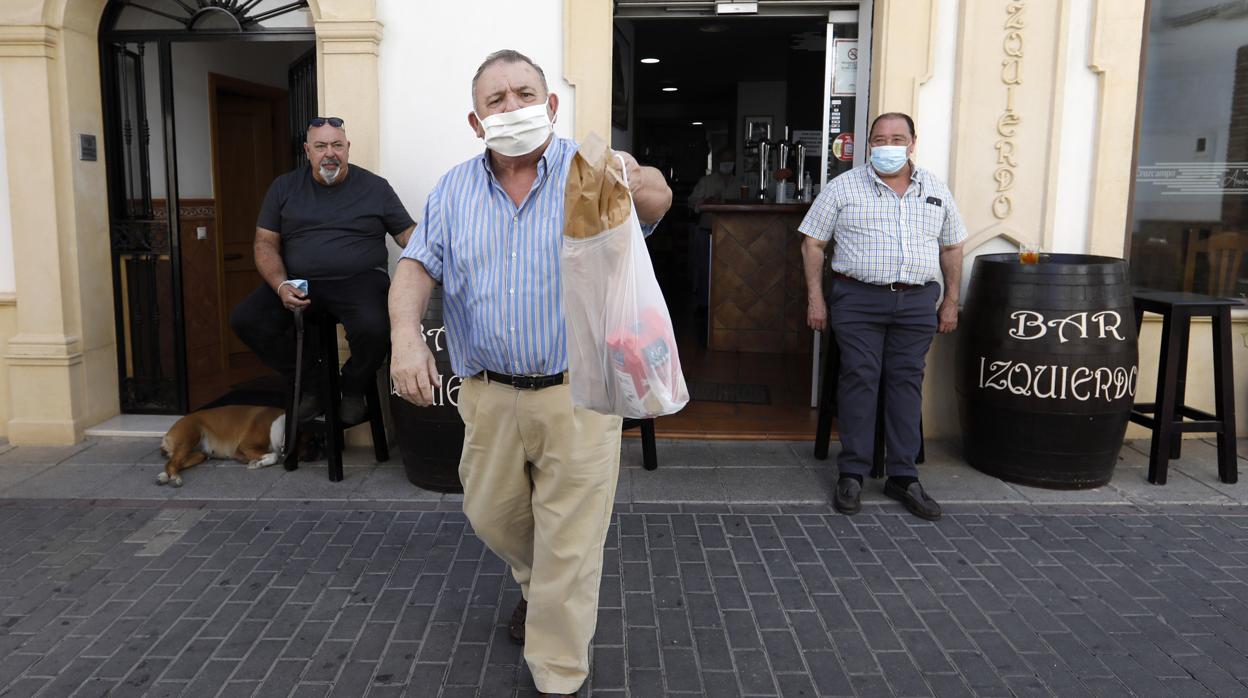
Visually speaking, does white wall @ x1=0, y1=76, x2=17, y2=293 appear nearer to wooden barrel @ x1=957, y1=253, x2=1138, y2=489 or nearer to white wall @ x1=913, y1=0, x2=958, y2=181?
white wall @ x1=913, y1=0, x2=958, y2=181

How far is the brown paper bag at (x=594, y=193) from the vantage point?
239 cm

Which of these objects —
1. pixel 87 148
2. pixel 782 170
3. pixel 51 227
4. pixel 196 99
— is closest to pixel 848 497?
pixel 51 227

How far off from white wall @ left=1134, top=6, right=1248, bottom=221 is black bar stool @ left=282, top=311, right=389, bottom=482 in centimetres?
459

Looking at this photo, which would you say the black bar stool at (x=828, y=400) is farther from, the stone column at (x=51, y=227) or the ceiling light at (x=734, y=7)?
the stone column at (x=51, y=227)

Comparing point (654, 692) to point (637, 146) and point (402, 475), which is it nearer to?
point (402, 475)

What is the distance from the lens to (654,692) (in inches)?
115

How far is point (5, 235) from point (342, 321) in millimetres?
2260

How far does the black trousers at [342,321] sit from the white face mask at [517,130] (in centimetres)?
228

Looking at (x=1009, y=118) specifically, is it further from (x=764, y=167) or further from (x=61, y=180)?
(x=61, y=180)

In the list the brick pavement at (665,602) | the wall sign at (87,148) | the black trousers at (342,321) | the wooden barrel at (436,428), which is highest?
the wall sign at (87,148)

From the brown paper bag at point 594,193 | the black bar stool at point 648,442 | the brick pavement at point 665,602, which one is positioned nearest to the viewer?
the brown paper bag at point 594,193

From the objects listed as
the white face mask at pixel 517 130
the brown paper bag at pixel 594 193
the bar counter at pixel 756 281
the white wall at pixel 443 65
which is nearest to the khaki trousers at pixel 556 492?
Result: the brown paper bag at pixel 594 193

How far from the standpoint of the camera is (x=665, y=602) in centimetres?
352

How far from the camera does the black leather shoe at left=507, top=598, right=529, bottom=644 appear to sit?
322 centimetres
